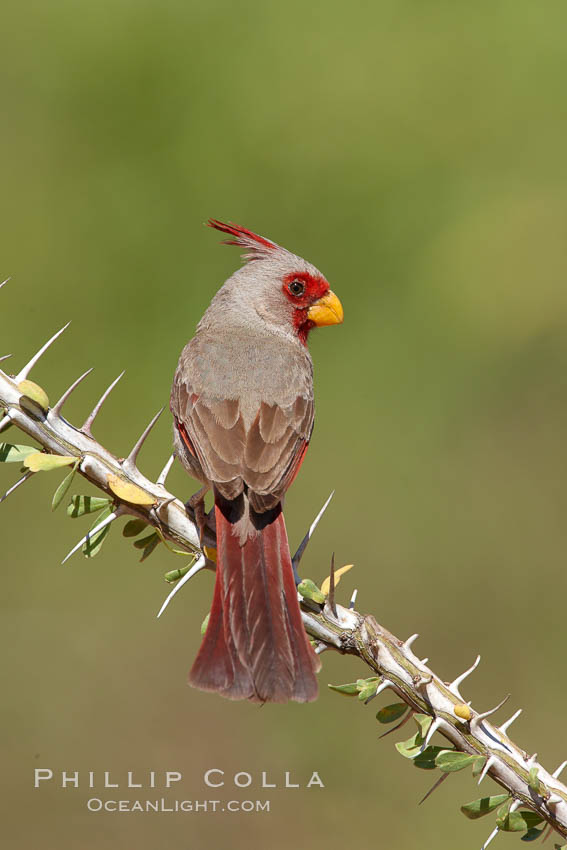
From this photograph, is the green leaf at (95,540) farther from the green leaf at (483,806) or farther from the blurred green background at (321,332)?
the blurred green background at (321,332)

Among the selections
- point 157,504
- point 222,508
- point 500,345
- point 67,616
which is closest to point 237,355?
point 222,508

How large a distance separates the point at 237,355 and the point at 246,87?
302 cm

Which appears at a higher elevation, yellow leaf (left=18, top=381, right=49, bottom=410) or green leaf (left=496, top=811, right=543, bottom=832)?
yellow leaf (left=18, top=381, right=49, bottom=410)

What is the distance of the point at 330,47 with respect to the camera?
21.4 feet

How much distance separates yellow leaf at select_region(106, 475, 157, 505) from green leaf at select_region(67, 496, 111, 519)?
0.05m

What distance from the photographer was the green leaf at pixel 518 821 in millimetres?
2166

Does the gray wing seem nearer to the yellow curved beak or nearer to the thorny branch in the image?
the thorny branch

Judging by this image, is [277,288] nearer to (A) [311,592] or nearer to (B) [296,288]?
(B) [296,288]

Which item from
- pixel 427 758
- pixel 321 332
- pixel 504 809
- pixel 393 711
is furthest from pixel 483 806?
pixel 321 332

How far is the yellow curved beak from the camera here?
14.6 feet

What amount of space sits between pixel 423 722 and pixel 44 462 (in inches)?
37.8

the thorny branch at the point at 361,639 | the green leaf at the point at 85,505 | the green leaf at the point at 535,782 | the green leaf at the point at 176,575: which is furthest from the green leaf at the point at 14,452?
the green leaf at the point at 535,782

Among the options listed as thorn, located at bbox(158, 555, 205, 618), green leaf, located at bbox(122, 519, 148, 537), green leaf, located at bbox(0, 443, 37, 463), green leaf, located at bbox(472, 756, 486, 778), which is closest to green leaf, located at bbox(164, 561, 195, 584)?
thorn, located at bbox(158, 555, 205, 618)

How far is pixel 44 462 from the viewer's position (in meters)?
2.32
